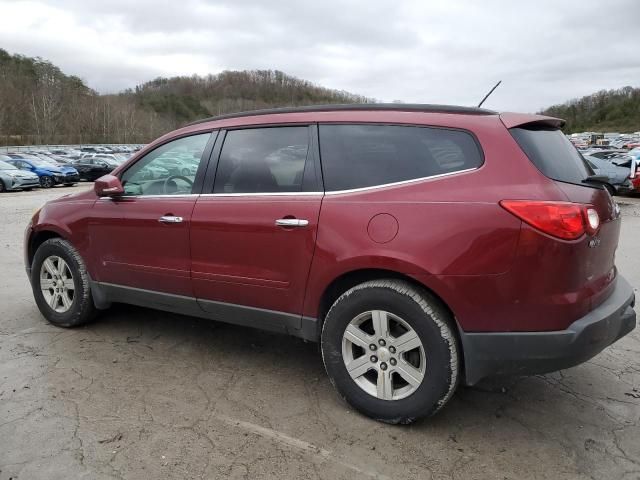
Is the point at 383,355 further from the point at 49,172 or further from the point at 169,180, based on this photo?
the point at 49,172

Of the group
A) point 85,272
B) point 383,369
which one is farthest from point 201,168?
point 383,369

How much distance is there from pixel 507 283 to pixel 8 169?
24009 mm

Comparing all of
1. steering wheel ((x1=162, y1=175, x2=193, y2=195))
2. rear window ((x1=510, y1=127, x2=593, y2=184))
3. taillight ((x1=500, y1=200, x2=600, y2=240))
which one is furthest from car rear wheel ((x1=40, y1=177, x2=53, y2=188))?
taillight ((x1=500, y1=200, x2=600, y2=240))

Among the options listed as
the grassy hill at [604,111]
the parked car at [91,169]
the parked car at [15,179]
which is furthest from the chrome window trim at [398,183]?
the grassy hill at [604,111]

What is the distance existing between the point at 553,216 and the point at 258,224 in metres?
1.62

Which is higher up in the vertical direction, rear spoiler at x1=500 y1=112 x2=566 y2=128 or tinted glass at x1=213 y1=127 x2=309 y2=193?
rear spoiler at x1=500 y1=112 x2=566 y2=128

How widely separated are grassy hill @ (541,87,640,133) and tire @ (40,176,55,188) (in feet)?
335

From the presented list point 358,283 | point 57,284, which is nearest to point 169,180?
point 57,284

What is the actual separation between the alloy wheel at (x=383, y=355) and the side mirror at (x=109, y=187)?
6.87 feet

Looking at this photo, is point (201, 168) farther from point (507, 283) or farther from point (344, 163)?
point (507, 283)

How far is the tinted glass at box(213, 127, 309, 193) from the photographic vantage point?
10.8 ft

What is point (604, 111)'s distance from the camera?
11581 centimetres

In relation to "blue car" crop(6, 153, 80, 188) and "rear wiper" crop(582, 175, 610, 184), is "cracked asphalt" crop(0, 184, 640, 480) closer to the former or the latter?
"rear wiper" crop(582, 175, 610, 184)

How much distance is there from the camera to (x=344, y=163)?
10.2 feet
